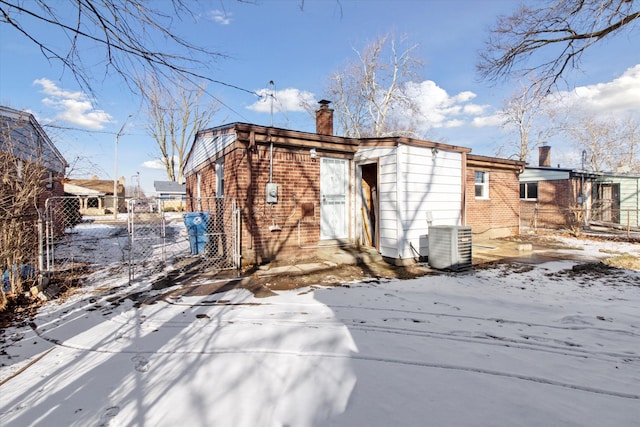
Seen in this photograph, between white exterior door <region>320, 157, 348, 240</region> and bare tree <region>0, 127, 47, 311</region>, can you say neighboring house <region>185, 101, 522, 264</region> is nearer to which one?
white exterior door <region>320, 157, 348, 240</region>

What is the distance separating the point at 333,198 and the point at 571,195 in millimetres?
15728

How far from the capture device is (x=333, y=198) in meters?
8.38

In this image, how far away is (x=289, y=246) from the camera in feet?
25.3

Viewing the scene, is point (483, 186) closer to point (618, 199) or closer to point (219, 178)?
point (219, 178)

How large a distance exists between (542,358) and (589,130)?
42.1 meters

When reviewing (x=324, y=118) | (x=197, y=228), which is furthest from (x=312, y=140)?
(x=197, y=228)

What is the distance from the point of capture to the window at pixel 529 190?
59.4 feet

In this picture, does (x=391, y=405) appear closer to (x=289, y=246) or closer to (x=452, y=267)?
(x=452, y=267)

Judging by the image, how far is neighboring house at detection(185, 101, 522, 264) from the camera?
23.8ft

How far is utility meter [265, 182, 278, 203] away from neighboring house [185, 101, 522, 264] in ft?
0.08

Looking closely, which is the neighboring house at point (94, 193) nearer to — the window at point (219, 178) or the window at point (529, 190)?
the window at point (219, 178)

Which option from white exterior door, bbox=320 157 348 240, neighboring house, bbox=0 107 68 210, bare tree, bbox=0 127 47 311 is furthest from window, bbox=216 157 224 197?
bare tree, bbox=0 127 47 311

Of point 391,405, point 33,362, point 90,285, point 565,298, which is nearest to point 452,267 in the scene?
point 565,298

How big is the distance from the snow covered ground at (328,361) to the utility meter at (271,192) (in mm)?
2799
